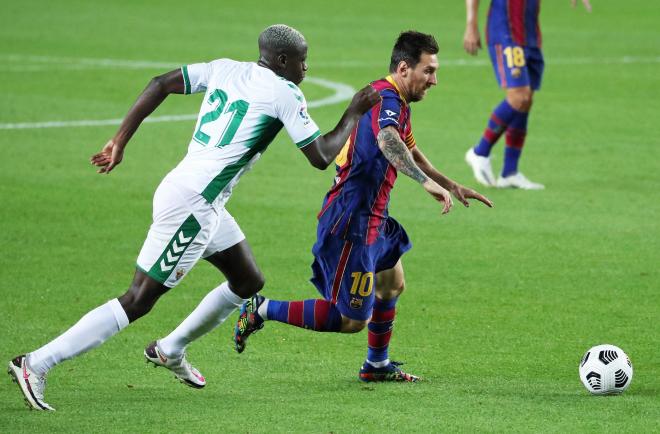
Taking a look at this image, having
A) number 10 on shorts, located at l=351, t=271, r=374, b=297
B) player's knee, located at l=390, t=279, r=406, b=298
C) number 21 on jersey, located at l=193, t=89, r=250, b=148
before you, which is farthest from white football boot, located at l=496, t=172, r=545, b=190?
number 21 on jersey, located at l=193, t=89, r=250, b=148

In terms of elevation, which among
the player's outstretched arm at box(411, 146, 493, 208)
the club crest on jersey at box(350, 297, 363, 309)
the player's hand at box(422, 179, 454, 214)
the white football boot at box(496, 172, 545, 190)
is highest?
the player's hand at box(422, 179, 454, 214)

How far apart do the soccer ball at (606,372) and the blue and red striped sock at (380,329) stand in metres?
1.13

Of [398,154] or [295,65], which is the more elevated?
[295,65]

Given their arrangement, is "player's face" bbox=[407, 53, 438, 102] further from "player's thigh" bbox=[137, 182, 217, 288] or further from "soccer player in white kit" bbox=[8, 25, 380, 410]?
"player's thigh" bbox=[137, 182, 217, 288]

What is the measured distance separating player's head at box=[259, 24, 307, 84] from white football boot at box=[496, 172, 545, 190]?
7.16m

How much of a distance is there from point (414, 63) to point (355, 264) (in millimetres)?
1153

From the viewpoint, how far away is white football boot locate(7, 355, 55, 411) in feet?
21.9

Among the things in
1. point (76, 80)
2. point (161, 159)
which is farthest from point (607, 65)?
point (161, 159)

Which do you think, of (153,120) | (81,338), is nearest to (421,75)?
(81,338)

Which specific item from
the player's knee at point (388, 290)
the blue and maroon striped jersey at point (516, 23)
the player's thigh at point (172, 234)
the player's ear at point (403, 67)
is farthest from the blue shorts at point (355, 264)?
the blue and maroon striped jersey at point (516, 23)

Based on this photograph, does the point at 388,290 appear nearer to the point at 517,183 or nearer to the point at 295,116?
the point at 295,116

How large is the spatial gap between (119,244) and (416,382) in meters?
4.32

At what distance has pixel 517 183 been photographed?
13906mm

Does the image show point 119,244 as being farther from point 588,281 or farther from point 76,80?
point 76,80
